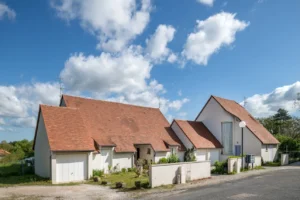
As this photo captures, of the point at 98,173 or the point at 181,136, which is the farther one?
the point at 181,136

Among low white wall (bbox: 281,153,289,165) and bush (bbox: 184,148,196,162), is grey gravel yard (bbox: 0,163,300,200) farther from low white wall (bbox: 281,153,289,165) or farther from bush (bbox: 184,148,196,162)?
low white wall (bbox: 281,153,289,165)

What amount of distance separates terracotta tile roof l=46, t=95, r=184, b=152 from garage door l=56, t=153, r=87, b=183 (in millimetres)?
1109

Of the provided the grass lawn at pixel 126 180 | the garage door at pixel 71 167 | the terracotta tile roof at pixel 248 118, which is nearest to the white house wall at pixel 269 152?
the terracotta tile roof at pixel 248 118

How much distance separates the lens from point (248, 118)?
38.2m

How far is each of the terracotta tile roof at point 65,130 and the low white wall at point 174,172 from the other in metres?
6.67

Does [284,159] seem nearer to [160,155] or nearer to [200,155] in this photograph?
[200,155]

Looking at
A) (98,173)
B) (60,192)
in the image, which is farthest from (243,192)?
(98,173)

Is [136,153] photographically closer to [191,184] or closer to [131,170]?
[131,170]

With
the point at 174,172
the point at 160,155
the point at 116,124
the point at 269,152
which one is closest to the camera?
the point at 174,172

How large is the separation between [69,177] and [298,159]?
28.9m

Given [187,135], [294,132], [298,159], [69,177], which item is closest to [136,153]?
[187,135]

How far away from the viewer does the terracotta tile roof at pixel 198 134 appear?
108 feet

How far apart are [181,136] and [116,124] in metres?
8.27

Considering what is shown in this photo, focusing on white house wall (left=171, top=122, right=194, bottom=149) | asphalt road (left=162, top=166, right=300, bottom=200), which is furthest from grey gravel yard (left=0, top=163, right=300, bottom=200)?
white house wall (left=171, top=122, right=194, bottom=149)
